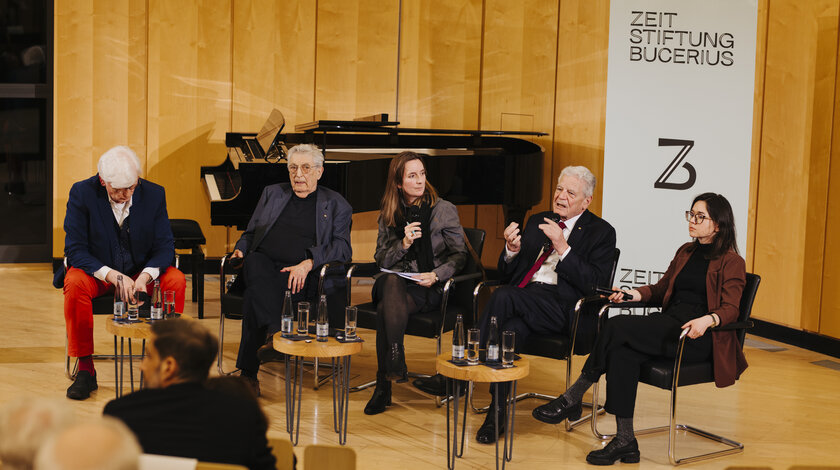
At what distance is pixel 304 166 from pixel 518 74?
3635mm

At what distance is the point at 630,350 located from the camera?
12.3ft

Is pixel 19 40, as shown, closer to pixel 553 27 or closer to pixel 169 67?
pixel 169 67

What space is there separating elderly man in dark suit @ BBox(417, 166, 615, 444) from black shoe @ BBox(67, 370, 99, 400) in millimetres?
1919

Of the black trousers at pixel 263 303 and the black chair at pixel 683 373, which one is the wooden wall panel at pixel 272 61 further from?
the black chair at pixel 683 373

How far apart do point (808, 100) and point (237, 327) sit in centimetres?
413

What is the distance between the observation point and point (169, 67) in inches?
311

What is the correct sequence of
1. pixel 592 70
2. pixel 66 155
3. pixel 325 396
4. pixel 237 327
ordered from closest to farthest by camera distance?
1. pixel 325 396
2. pixel 237 327
3. pixel 592 70
4. pixel 66 155

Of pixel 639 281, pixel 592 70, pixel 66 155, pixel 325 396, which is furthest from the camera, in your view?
pixel 66 155

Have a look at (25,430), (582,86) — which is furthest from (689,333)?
(582,86)

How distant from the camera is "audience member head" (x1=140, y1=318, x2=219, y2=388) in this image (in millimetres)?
2129

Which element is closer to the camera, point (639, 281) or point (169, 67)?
point (639, 281)

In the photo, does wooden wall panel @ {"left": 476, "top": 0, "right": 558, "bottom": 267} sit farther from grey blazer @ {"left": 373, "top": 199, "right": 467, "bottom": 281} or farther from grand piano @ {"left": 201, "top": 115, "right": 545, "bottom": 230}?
grey blazer @ {"left": 373, "top": 199, "right": 467, "bottom": 281}

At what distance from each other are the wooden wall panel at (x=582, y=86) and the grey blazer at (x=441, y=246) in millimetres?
2771

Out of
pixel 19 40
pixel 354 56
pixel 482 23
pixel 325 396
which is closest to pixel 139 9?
pixel 19 40
